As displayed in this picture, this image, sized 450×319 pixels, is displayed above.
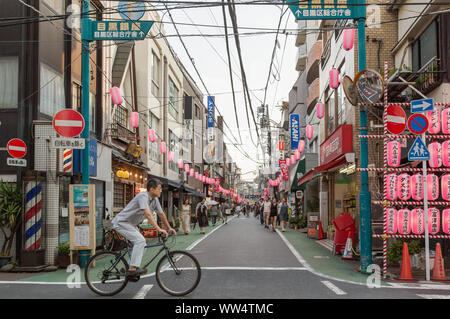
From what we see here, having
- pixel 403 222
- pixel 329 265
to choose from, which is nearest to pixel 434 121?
pixel 403 222

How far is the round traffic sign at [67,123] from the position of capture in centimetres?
1098

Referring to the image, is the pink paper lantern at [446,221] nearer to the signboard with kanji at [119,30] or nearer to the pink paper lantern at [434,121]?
the pink paper lantern at [434,121]

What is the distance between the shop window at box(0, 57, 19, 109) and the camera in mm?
12828

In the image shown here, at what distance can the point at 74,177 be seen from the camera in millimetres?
13805

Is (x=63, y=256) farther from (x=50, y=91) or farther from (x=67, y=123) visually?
(x=50, y=91)

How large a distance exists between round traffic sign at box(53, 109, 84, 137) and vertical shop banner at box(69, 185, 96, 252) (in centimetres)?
135

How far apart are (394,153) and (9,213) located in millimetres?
9410

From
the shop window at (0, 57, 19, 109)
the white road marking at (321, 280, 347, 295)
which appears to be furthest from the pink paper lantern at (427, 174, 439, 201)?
the shop window at (0, 57, 19, 109)

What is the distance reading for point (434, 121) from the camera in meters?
10.6

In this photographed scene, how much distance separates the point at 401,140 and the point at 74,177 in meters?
9.01

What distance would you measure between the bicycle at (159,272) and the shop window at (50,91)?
6843mm

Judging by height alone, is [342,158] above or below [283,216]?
above
